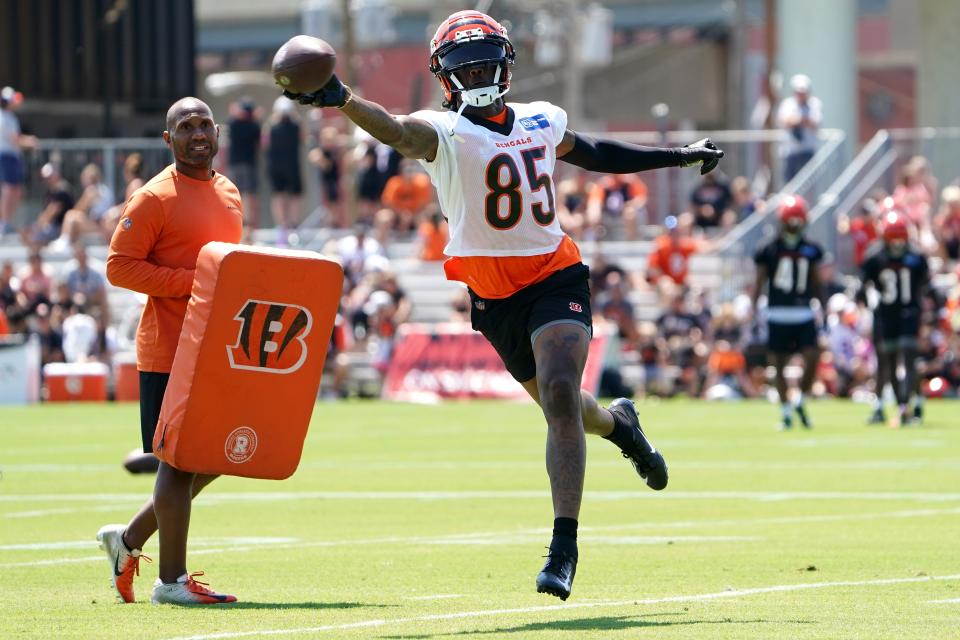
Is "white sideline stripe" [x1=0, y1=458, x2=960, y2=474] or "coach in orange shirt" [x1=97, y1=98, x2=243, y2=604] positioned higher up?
"coach in orange shirt" [x1=97, y1=98, x2=243, y2=604]

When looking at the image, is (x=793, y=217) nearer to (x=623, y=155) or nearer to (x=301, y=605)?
(x=623, y=155)

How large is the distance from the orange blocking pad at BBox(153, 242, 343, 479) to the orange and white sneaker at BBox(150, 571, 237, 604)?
1.55ft

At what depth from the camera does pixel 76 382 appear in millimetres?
27391

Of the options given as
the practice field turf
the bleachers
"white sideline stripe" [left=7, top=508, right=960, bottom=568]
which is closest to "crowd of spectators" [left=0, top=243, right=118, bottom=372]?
the bleachers

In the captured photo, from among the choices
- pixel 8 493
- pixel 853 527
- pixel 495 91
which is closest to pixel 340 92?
pixel 495 91

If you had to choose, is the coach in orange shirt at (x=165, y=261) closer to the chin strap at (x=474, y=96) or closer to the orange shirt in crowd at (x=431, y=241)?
the chin strap at (x=474, y=96)

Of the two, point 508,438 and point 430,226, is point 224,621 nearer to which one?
point 508,438

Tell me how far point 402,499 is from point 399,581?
180 inches

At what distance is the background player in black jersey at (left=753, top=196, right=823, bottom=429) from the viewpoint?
21203 millimetres

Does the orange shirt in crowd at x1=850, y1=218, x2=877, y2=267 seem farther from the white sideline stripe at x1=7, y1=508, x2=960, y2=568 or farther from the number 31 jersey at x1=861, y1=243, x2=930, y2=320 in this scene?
the white sideline stripe at x1=7, y1=508, x2=960, y2=568

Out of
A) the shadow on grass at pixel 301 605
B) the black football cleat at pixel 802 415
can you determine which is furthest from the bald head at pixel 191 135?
the black football cleat at pixel 802 415

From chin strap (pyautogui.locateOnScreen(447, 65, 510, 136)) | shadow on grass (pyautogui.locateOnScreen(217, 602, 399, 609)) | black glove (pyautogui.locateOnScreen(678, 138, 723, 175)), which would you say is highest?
chin strap (pyautogui.locateOnScreen(447, 65, 510, 136))

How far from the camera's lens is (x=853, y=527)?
11.5 meters

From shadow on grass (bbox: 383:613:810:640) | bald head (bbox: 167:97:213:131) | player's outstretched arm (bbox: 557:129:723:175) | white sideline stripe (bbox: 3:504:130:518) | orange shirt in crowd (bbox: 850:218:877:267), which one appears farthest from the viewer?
orange shirt in crowd (bbox: 850:218:877:267)
